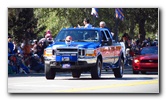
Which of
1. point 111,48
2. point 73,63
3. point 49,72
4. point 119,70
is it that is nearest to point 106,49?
point 111,48

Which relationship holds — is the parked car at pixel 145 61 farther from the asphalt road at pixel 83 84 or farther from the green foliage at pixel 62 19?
the green foliage at pixel 62 19

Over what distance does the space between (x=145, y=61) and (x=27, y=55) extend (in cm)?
289

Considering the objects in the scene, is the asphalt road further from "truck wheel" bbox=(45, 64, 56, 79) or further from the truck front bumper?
the truck front bumper

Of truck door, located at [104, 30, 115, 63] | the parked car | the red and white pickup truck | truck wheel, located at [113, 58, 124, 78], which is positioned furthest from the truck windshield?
the parked car

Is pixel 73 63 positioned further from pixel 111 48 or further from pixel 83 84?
pixel 111 48

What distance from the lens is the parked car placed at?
153ft

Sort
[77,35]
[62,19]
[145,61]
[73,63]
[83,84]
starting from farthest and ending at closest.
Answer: [145,61] < [77,35] < [73,63] < [62,19] < [83,84]

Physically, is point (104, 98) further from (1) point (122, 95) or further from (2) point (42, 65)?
(2) point (42, 65)

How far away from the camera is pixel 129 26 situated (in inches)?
1828

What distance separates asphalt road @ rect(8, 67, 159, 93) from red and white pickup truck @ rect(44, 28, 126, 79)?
0.18 metres

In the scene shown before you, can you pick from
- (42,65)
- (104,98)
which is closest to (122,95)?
(104,98)

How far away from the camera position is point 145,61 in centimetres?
4891

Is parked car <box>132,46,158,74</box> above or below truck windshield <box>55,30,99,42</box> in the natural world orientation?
Answer: below

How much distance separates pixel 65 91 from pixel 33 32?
1744 millimetres
